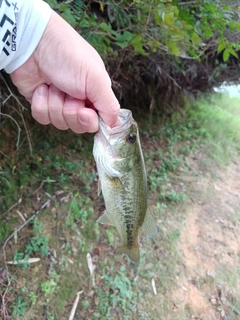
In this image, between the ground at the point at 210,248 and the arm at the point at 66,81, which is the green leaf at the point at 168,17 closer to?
the arm at the point at 66,81

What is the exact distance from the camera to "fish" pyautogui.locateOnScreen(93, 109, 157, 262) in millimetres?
1364

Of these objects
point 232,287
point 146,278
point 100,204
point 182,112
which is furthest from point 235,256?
point 182,112

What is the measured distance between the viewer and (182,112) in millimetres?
6363

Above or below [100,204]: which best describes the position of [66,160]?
above

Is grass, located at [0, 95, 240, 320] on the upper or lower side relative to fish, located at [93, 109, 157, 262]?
lower

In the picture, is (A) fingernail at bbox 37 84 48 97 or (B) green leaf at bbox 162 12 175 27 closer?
(A) fingernail at bbox 37 84 48 97

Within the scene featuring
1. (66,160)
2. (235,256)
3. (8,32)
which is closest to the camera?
(8,32)

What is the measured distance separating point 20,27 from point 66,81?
239mm

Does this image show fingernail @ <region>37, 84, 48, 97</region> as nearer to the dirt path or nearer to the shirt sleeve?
the shirt sleeve

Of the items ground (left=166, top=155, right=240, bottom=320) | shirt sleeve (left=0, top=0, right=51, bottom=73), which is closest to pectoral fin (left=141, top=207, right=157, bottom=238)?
shirt sleeve (left=0, top=0, right=51, bottom=73)

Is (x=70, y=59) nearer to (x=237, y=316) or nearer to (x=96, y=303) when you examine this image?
(x=96, y=303)

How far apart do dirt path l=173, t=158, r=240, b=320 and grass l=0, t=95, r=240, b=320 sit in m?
0.17

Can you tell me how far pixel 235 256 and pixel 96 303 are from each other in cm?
219

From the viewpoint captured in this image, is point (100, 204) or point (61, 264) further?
point (100, 204)
